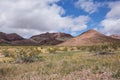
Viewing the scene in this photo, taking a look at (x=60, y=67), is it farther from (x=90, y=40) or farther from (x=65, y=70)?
(x=90, y=40)

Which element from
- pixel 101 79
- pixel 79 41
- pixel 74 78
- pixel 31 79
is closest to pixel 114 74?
pixel 101 79

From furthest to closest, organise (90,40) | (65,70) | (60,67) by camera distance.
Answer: (90,40), (60,67), (65,70)

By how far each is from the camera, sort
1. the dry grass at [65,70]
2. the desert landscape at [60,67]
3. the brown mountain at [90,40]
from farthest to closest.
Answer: the brown mountain at [90,40]
the desert landscape at [60,67]
the dry grass at [65,70]

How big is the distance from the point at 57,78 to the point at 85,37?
175 meters

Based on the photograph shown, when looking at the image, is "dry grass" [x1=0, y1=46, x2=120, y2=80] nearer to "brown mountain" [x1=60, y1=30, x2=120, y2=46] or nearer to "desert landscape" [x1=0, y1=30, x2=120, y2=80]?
"desert landscape" [x1=0, y1=30, x2=120, y2=80]

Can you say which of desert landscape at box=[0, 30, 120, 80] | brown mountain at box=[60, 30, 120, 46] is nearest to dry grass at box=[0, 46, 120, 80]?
desert landscape at box=[0, 30, 120, 80]

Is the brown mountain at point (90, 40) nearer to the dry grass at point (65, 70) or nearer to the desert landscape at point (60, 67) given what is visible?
the desert landscape at point (60, 67)

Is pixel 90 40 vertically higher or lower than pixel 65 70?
higher

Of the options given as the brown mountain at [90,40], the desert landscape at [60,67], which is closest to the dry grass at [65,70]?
the desert landscape at [60,67]

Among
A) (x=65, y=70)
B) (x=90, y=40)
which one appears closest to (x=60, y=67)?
(x=65, y=70)

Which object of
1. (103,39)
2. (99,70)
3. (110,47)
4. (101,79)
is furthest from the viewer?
(103,39)

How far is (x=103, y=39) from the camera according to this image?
179500 mm

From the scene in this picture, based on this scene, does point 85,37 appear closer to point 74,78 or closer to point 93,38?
point 93,38

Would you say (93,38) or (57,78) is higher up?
(93,38)
